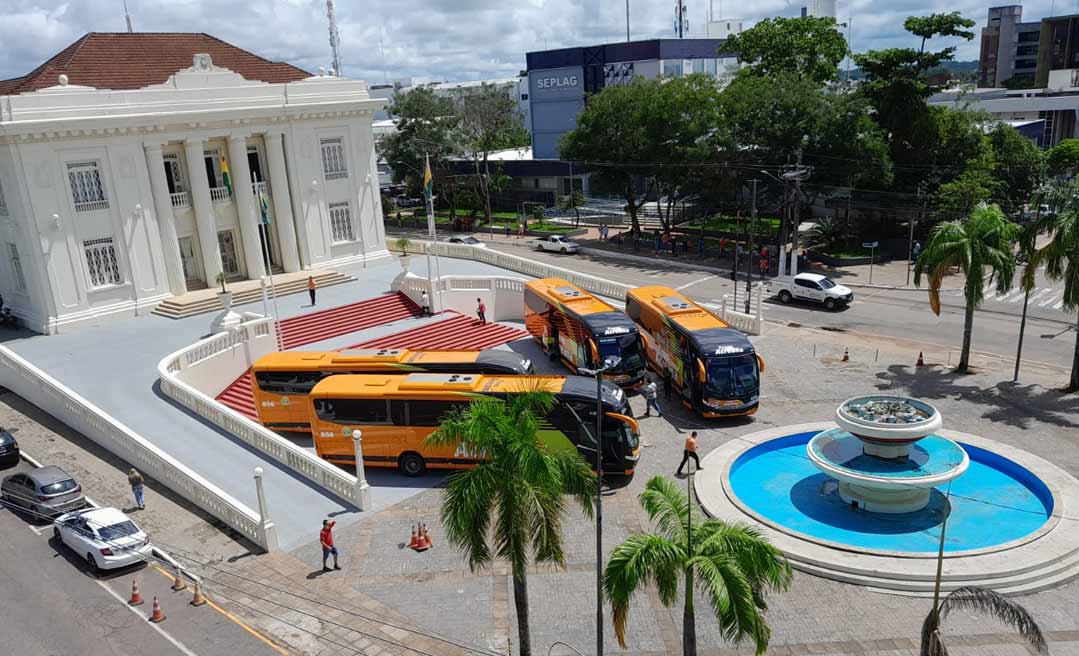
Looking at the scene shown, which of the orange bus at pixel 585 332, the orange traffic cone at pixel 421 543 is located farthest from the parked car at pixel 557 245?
the orange traffic cone at pixel 421 543

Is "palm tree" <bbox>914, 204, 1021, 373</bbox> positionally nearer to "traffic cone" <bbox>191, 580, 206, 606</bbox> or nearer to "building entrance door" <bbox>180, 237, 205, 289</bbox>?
"traffic cone" <bbox>191, 580, 206, 606</bbox>

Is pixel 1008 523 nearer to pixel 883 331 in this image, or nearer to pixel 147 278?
pixel 883 331

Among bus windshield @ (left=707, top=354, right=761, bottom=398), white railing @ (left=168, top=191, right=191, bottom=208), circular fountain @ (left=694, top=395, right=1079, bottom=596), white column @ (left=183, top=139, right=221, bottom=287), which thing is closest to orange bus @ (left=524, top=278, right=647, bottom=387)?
bus windshield @ (left=707, top=354, right=761, bottom=398)

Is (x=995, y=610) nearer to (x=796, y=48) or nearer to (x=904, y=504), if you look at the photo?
(x=904, y=504)

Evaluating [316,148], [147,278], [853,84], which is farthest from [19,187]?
[853,84]

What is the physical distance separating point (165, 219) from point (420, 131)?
144 feet

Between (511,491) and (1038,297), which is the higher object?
(511,491)

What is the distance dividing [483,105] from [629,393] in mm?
55180

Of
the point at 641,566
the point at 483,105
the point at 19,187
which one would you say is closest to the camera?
the point at 641,566

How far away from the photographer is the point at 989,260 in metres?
30.8

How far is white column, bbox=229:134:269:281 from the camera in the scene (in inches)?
1730

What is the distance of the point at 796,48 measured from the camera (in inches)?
2579

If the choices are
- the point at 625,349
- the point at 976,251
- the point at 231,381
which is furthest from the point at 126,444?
the point at 976,251

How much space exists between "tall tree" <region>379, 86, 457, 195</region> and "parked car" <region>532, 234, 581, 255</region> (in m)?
19.7
